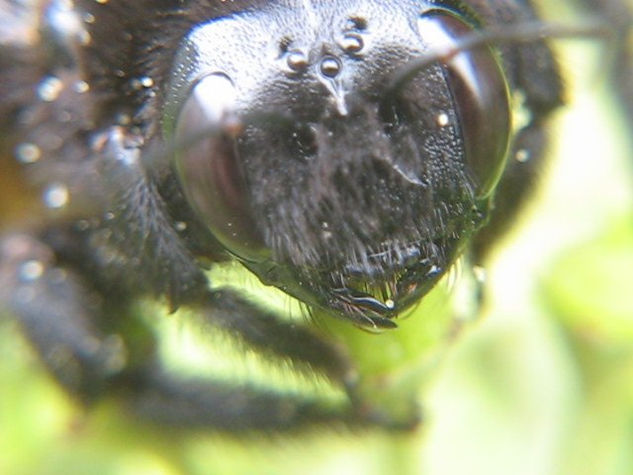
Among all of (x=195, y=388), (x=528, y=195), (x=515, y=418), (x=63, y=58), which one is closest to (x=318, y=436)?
(x=195, y=388)

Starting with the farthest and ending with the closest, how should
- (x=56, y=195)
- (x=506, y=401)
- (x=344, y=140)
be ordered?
(x=506, y=401) < (x=56, y=195) < (x=344, y=140)

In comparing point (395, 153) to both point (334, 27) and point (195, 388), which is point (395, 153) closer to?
point (334, 27)

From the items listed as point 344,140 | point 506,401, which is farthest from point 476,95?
point 506,401

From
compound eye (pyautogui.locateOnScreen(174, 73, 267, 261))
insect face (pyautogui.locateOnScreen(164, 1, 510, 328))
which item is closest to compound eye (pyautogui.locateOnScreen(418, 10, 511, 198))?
insect face (pyautogui.locateOnScreen(164, 1, 510, 328))

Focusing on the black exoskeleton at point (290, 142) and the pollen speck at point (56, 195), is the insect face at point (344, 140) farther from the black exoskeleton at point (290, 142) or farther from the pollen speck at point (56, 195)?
the pollen speck at point (56, 195)

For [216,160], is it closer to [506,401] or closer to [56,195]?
[56,195]

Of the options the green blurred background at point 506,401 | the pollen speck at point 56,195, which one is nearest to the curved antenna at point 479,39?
the green blurred background at point 506,401
